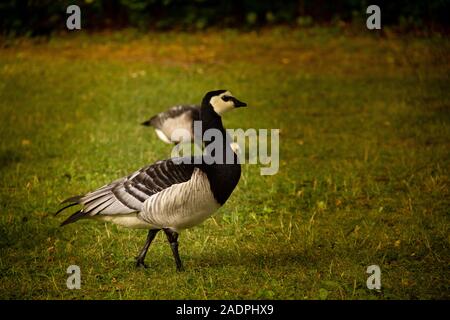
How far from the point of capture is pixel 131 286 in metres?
5.53

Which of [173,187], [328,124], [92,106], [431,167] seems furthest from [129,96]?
[173,187]

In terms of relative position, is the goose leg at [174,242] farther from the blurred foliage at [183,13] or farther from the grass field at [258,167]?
the blurred foliage at [183,13]

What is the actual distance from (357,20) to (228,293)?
54.7ft

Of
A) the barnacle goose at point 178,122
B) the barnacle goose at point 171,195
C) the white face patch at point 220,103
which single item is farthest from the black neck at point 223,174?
the barnacle goose at point 178,122

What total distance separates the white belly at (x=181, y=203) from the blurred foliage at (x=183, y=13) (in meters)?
15.8

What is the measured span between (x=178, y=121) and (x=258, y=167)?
1519 mm

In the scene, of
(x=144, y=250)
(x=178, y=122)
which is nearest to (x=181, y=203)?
(x=144, y=250)

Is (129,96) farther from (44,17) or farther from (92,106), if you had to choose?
(44,17)

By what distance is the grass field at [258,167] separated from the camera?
5750mm

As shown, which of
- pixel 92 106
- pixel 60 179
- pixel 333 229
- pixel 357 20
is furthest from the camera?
pixel 357 20

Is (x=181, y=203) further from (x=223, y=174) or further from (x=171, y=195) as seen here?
(x=223, y=174)

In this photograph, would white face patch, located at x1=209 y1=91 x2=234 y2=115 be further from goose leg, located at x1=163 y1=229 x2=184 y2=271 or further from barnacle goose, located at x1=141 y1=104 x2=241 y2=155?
barnacle goose, located at x1=141 y1=104 x2=241 y2=155

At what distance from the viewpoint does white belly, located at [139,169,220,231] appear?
551 centimetres

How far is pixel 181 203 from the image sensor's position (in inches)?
217
